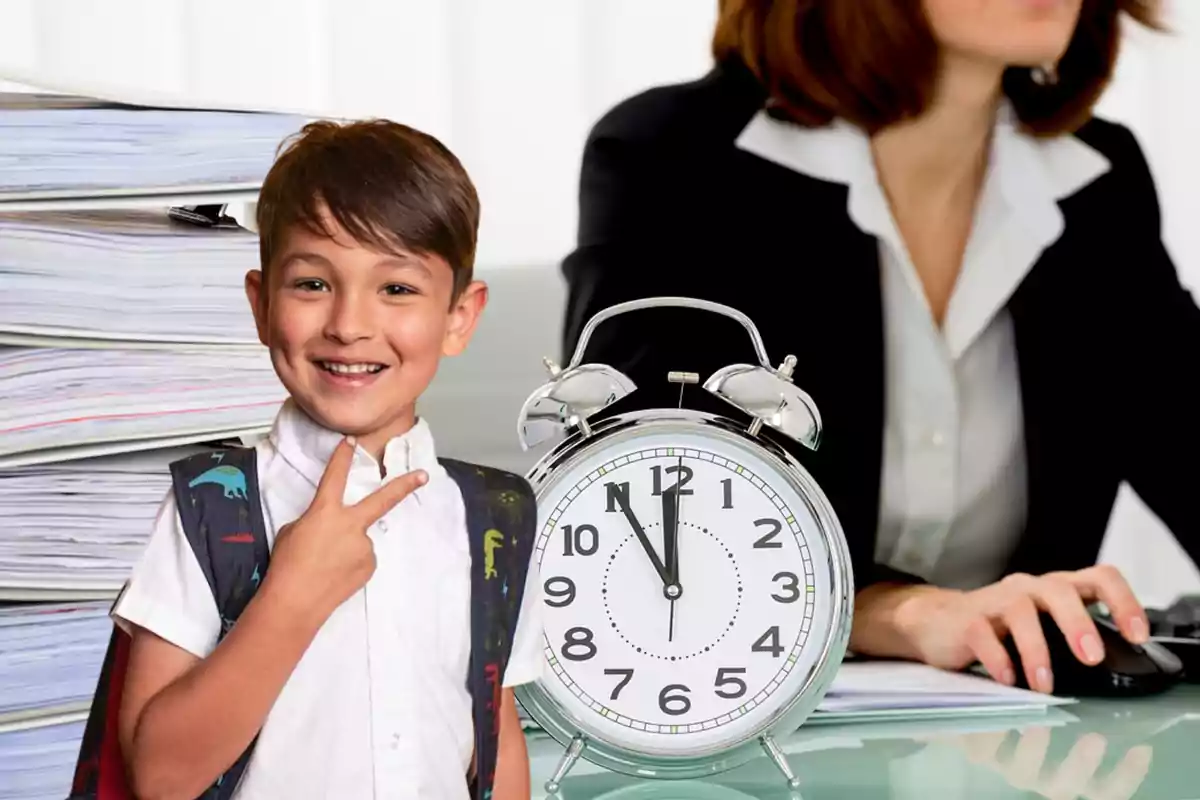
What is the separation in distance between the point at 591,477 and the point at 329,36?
67 cm

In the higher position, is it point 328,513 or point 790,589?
point 328,513

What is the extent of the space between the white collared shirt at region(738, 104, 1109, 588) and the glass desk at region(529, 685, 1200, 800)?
1.40 ft

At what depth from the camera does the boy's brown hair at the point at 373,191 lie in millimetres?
676

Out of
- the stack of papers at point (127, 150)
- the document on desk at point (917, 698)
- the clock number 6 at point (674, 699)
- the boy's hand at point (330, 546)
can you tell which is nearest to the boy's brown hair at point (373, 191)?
the boy's hand at point (330, 546)

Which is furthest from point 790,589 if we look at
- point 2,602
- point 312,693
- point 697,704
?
point 2,602

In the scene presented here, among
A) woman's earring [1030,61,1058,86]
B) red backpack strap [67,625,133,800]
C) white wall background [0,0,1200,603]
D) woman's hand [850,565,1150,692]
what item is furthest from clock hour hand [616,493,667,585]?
woman's earring [1030,61,1058,86]

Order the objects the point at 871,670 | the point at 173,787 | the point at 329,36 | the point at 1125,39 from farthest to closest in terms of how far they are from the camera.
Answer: the point at 1125,39
the point at 329,36
the point at 871,670
the point at 173,787

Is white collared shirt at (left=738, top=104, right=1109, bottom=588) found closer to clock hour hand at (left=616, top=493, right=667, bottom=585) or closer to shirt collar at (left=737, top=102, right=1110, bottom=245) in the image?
shirt collar at (left=737, top=102, right=1110, bottom=245)

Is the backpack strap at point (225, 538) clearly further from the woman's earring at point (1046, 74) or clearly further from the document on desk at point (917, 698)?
the woman's earring at point (1046, 74)

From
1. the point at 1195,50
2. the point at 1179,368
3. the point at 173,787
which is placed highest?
the point at 1195,50

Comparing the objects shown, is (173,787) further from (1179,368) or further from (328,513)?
(1179,368)

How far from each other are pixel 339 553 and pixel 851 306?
0.92 meters

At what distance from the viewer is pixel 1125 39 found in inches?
61.1

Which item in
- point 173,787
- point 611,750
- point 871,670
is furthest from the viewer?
point 871,670
